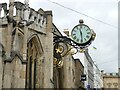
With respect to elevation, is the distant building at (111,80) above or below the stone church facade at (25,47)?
below

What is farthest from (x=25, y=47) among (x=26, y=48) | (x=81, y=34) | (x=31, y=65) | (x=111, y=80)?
(x=111, y=80)

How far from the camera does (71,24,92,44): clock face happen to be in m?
25.4

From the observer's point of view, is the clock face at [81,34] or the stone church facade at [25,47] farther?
the clock face at [81,34]

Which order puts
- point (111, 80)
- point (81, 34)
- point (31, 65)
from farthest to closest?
1. point (111, 80)
2. point (31, 65)
3. point (81, 34)

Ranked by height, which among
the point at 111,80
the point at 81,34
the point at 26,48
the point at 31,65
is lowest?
the point at 111,80

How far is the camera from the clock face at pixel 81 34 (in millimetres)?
25422

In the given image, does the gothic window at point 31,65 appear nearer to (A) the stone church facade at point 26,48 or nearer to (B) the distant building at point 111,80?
(A) the stone church facade at point 26,48

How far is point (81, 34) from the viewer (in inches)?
993

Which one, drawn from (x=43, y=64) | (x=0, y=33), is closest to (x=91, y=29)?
(x=43, y=64)

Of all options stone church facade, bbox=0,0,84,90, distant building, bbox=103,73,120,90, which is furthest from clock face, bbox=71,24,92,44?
distant building, bbox=103,73,120,90

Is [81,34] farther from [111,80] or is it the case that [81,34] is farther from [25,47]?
[111,80]

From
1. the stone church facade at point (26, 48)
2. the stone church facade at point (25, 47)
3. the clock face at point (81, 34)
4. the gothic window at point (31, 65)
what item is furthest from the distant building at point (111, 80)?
the clock face at point (81, 34)

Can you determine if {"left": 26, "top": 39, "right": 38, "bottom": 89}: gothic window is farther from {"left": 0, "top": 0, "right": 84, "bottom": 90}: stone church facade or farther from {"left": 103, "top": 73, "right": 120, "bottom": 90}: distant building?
{"left": 103, "top": 73, "right": 120, "bottom": 90}: distant building

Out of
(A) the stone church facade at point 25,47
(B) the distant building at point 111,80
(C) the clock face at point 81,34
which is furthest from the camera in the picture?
(B) the distant building at point 111,80
